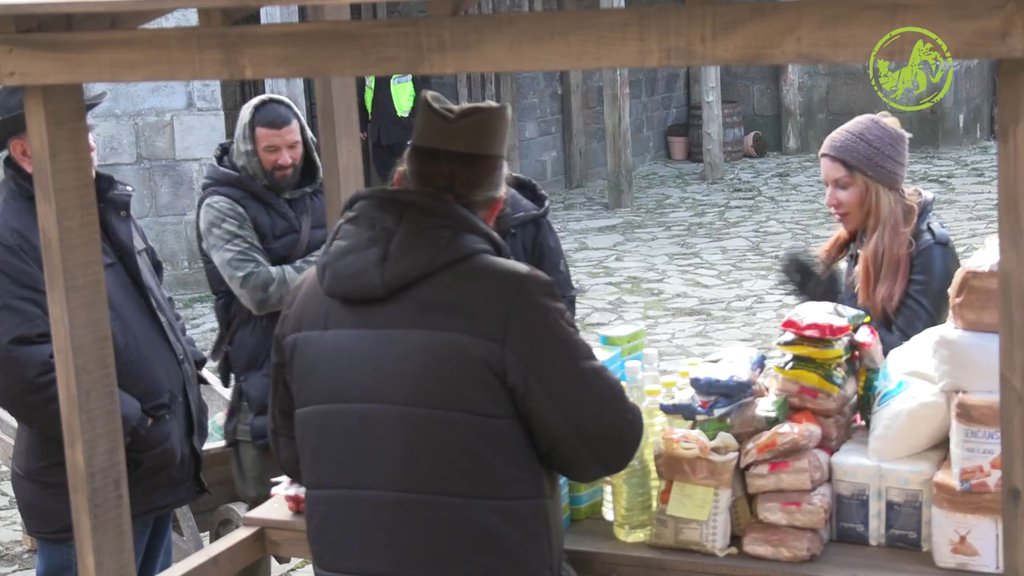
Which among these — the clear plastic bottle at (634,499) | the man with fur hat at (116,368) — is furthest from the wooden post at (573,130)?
the clear plastic bottle at (634,499)

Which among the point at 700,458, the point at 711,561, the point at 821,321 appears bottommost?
the point at 711,561

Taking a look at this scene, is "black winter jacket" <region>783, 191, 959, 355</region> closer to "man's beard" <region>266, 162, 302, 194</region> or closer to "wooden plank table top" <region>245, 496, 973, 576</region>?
"wooden plank table top" <region>245, 496, 973, 576</region>

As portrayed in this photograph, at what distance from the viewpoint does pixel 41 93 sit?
9.52ft

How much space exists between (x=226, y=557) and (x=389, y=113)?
799 centimetres

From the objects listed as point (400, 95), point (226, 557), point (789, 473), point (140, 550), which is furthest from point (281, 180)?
point (400, 95)

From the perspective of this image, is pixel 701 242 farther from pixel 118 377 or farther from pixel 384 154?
pixel 118 377

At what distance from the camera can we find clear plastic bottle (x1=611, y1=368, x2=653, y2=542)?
2.89 metres

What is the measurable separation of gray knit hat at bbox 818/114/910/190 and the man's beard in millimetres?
1557

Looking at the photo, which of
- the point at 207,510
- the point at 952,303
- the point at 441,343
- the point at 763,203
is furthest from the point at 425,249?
the point at 763,203

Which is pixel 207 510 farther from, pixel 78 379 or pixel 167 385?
pixel 78 379

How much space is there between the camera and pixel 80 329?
119 inches

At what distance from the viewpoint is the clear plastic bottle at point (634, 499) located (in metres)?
2.89

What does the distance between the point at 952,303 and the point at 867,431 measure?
445mm

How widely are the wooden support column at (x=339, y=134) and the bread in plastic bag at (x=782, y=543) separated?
5.02 ft
